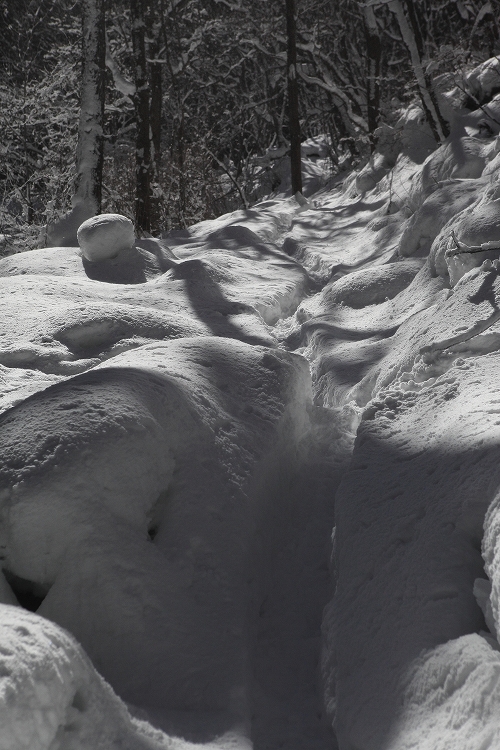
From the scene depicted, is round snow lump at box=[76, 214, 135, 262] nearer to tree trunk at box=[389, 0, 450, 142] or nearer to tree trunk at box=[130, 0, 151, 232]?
tree trunk at box=[130, 0, 151, 232]

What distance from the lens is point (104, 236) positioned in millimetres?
5285

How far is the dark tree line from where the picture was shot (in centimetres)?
884

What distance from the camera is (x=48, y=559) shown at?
170cm

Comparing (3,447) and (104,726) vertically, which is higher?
(3,447)

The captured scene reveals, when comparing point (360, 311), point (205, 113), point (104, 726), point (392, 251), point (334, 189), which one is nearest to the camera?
point (104, 726)

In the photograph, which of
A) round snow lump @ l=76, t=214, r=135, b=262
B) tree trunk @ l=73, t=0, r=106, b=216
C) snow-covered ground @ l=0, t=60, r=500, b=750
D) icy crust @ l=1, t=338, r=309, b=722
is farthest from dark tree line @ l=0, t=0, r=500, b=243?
icy crust @ l=1, t=338, r=309, b=722

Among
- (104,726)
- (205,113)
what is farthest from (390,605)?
(205,113)

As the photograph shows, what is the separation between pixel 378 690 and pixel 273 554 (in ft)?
2.42

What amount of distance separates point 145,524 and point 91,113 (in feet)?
25.6

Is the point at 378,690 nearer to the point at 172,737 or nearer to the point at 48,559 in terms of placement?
the point at 172,737

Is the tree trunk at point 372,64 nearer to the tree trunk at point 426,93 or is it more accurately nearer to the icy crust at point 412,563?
the tree trunk at point 426,93

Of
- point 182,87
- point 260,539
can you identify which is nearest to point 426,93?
point 260,539

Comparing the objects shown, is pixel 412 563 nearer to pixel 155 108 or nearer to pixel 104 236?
pixel 104 236

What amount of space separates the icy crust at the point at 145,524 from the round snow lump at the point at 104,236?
10.4 feet
